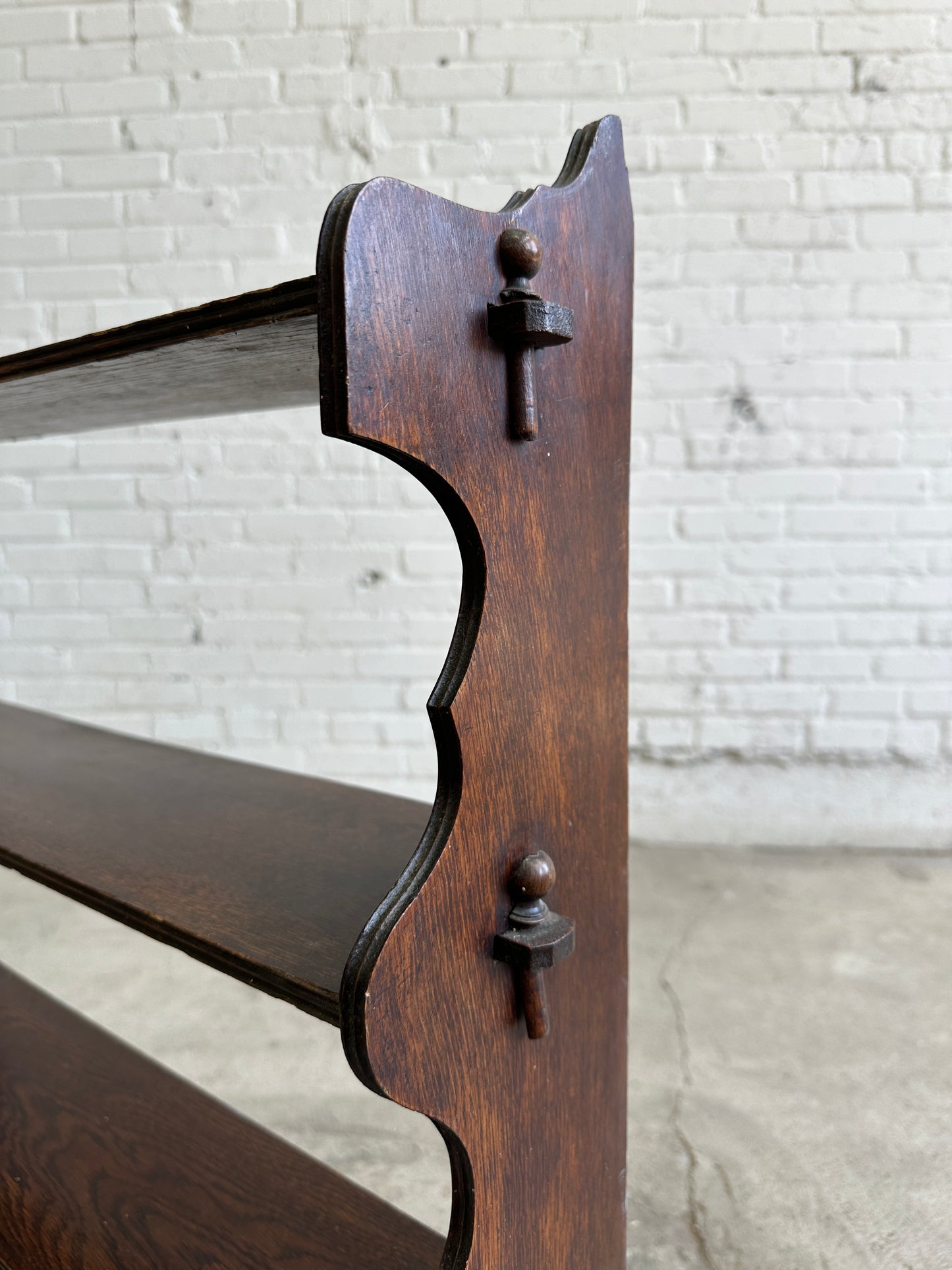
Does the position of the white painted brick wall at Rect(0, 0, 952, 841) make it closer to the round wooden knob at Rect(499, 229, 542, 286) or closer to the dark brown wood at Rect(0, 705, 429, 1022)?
the dark brown wood at Rect(0, 705, 429, 1022)

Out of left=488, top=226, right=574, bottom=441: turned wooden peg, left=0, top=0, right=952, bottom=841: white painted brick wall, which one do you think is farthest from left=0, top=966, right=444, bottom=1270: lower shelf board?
left=0, top=0, right=952, bottom=841: white painted brick wall

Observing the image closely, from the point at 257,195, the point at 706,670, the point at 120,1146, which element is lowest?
the point at 120,1146

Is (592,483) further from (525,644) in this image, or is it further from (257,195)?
(257,195)

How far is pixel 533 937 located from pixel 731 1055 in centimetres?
108

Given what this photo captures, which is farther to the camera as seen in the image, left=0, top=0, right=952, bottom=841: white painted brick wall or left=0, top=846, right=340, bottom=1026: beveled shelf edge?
left=0, top=0, right=952, bottom=841: white painted brick wall

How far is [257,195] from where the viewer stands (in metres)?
2.25

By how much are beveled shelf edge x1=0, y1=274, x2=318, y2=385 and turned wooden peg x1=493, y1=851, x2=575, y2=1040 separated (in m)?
0.38

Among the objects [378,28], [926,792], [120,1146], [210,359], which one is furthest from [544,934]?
[378,28]

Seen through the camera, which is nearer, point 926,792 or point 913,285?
point 913,285

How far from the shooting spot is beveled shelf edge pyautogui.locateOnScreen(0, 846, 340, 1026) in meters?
0.60

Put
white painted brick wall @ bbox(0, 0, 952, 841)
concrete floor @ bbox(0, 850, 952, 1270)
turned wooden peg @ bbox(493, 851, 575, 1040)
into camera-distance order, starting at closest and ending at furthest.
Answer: turned wooden peg @ bbox(493, 851, 575, 1040) < concrete floor @ bbox(0, 850, 952, 1270) < white painted brick wall @ bbox(0, 0, 952, 841)

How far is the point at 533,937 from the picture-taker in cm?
66

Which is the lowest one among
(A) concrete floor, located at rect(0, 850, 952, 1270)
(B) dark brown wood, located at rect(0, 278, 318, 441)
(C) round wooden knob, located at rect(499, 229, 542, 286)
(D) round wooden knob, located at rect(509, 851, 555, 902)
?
(A) concrete floor, located at rect(0, 850, 952, 1270)

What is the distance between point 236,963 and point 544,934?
8.0 inches
